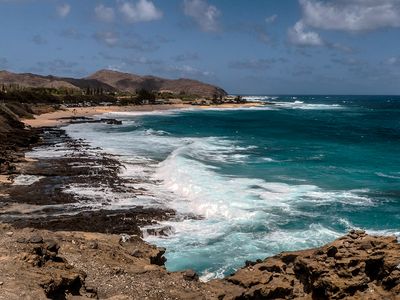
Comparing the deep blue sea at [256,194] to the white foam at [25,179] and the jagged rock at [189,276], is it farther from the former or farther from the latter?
the white foam at [25,179]

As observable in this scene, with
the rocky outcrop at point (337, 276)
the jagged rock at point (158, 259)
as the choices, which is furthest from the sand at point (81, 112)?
the rocky outcrop at point (337, 276)

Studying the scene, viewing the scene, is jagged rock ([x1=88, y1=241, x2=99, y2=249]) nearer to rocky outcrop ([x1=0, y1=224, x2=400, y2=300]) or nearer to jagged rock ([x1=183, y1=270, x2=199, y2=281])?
rocky outcrop ([x1=0, y1=224, x2=400, y2=300])

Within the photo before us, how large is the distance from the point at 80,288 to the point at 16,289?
1822 mm

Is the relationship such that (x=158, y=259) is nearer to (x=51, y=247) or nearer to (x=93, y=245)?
(x=93, y=245)

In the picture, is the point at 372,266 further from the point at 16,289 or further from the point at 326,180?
the point at 326,180

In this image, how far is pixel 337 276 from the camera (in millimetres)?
10820

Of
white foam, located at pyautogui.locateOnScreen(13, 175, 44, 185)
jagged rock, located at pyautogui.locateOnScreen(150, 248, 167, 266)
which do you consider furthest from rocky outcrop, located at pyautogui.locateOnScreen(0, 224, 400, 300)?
white foam, located at pyautogui.locateOnScreen(13, 175, 44, 185)

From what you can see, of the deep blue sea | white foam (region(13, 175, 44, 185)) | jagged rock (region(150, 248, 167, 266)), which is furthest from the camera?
white foam (region(13, 175, 44, 185))

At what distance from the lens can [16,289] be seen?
392 inches

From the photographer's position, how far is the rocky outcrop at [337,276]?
10523 millimetres

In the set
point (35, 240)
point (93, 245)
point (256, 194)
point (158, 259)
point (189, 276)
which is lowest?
point (256, 194)

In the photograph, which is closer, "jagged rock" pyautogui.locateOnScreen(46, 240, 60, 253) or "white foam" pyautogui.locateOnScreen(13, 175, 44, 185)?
"jagged rock" pyautogui.locateOnScreen(46, 240, 60, 253)

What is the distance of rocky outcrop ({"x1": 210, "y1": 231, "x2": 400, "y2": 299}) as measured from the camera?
10.5m

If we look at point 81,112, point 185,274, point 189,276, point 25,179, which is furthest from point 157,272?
point 81,112
